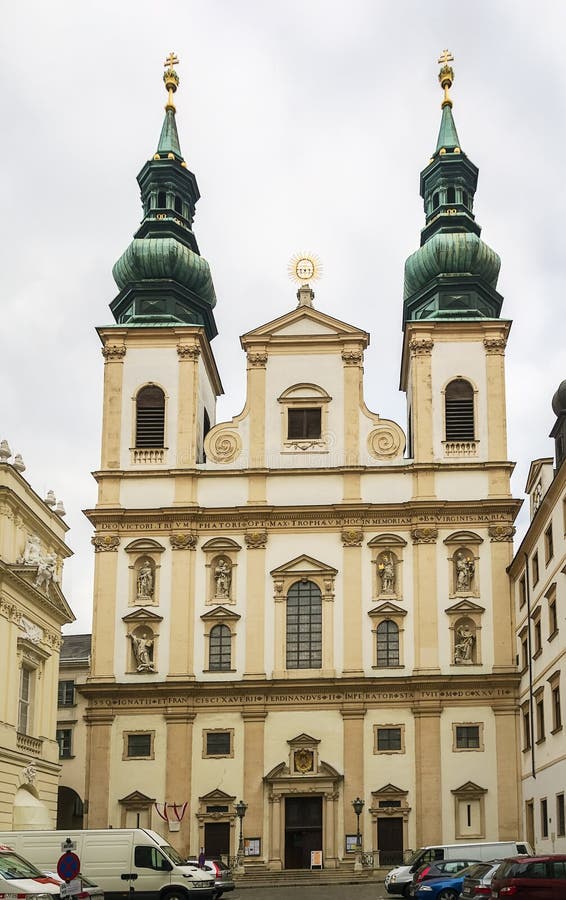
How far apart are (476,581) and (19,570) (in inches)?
716

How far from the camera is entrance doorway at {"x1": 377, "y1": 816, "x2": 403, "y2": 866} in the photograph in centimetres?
4697

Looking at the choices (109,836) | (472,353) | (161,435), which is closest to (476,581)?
(472,353)

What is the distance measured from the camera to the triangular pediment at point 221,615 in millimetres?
49844

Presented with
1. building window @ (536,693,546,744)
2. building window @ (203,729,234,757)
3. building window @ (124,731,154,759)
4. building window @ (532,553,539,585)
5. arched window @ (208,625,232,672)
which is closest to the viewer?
building window @ (536,693,546,744)

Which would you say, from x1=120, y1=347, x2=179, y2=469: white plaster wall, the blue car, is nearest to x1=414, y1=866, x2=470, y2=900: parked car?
the blue car

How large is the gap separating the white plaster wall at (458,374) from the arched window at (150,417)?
415 inches

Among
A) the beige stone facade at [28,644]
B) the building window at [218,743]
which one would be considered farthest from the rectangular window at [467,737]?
the beige stone facade at [28,644]

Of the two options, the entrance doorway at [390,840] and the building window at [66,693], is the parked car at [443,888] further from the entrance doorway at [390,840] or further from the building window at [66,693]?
the building window at [66,693]

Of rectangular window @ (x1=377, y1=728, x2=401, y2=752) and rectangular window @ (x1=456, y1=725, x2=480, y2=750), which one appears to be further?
rectangular window @ (x1=377, y1=728, x2=401, y2=752)

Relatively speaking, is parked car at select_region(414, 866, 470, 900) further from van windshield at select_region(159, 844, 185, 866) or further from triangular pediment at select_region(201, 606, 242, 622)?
triangular pediment at select_region(201, 606, 242, 622)

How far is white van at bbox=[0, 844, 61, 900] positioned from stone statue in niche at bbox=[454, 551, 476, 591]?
2781 cm

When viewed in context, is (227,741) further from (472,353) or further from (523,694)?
(472,353)

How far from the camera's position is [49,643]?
1703 inches

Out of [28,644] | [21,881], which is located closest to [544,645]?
[28,644]
